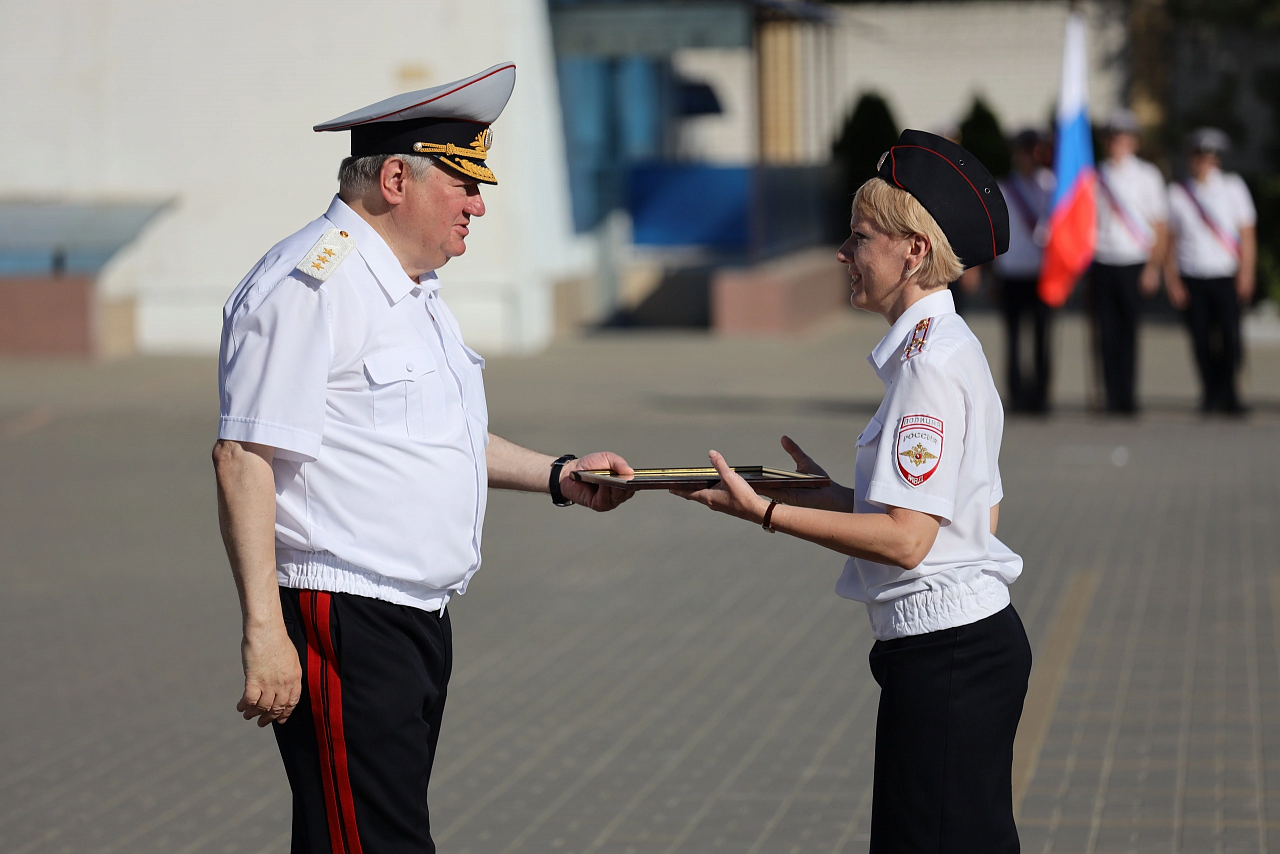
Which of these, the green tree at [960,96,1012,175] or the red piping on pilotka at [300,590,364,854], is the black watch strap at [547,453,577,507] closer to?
the red piping on pilotka at [300,590,364,854]

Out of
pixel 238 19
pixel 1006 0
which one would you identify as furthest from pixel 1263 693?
pixel 1006 0

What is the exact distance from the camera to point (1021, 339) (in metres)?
13.1

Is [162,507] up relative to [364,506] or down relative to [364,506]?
down

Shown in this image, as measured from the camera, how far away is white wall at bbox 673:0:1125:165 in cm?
2927

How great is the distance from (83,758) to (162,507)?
14.8 ft

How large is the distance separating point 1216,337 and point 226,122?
33.8 ft

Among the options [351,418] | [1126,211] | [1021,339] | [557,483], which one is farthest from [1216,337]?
[351,418]

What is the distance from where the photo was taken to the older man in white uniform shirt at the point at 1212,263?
1255 cm

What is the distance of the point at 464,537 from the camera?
3.20 m

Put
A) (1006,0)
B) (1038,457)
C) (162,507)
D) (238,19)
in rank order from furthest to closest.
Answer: (1006,0) → (238,19) → (1038,457) → (162,507)

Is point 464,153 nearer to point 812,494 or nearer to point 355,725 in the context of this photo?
point 812,494

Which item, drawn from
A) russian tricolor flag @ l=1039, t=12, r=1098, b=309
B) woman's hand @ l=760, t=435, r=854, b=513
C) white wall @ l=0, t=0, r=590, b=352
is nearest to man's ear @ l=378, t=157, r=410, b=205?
woman's hand @ l=760, t=435, r=854, b=513

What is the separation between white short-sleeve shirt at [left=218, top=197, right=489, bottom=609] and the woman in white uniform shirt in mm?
482

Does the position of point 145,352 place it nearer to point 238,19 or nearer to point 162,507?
point 238,19
